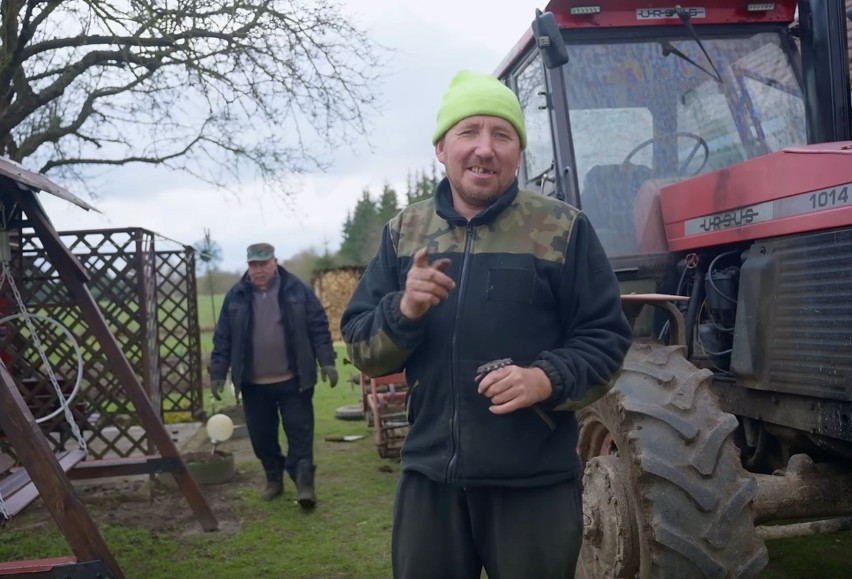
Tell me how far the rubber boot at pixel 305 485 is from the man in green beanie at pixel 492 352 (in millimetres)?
3595

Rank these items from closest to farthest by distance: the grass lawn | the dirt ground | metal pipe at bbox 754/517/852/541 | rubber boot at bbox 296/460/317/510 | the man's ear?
the man's ear < metal pipe at bbox 754/517/852/541 < the grass lawn < the dirt ground < rubber boot at bbox 296/460/317/510

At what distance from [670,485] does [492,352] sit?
1.09 meters

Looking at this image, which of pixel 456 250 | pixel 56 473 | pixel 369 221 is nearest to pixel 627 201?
pixel 456 250

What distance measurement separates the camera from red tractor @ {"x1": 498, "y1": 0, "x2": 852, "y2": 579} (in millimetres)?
2820

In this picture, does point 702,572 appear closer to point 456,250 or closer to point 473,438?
point 473,438

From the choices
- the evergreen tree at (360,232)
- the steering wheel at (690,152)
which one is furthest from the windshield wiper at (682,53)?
the evergreen tree at (360,232)

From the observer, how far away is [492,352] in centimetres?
201

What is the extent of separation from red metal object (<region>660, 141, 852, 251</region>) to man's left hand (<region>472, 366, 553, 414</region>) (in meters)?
1.51

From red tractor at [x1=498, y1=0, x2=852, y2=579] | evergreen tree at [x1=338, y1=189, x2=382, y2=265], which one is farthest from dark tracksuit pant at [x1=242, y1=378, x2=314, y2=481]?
evergreen tree at [x1=338, y1=189, x2=382, y2=265]

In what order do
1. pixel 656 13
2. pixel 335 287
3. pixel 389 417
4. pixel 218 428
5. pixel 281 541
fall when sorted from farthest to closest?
pixel 335 287, pixel 389 417, pixel 218 428, pixel 281 541, pixel 656 13

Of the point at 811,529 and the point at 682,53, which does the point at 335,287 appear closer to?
the point at 682,53

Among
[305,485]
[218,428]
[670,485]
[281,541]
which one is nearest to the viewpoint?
[670,485]

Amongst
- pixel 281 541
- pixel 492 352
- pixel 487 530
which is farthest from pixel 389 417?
pixel 492 352

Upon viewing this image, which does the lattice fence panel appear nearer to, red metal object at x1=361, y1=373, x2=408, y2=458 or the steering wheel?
red metal object at x1=361, y1=373, x2=408, y2=458
